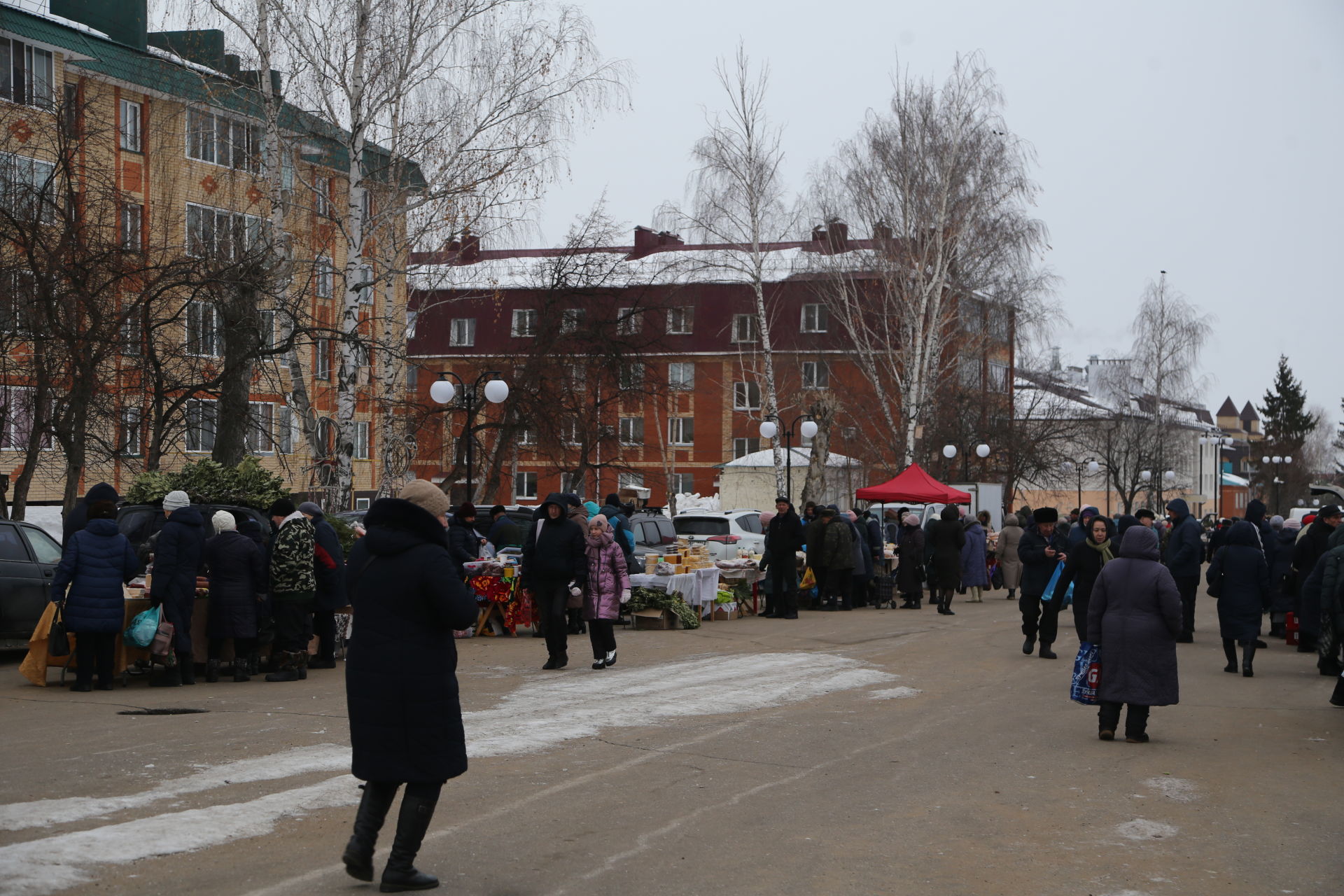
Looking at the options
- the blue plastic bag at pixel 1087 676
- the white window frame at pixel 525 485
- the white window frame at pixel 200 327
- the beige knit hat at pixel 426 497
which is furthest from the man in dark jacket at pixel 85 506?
the white window frame at pixel 525 485

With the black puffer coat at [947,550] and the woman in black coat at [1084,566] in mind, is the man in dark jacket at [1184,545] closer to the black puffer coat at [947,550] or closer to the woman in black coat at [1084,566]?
the woman in black coat at [1084,566]

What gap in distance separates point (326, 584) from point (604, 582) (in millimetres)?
2946

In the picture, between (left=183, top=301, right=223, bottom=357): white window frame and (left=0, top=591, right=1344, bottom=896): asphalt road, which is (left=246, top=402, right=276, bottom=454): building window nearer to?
(left=183, top=301, right=223, bottom=357): white window frame

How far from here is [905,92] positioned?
139 feet

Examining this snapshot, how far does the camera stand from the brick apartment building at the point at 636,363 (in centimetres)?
4175

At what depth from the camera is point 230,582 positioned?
44.9ft

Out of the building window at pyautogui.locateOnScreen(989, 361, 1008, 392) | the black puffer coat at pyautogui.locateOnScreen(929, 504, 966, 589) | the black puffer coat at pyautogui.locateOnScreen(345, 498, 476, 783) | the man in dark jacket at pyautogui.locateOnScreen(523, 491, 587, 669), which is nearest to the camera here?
the black puffer coat at pyautogui.locateOnScreen(345, 498, 476, 783)

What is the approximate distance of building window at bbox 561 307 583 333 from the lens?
42.5m

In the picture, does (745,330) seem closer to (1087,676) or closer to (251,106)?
(251,106)

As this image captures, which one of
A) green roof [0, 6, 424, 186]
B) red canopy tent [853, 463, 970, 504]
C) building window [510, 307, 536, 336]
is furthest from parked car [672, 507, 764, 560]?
building window [510, 307, 536, 336]

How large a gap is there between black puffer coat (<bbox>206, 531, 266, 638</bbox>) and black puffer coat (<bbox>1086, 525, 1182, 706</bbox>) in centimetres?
797

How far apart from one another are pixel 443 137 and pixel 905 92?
21.8m

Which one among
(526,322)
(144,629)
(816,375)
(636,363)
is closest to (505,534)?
(144,629)

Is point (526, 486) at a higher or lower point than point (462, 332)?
lower
